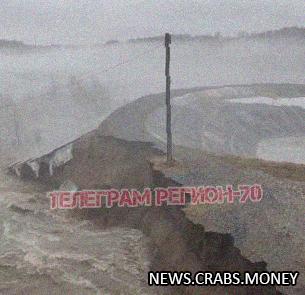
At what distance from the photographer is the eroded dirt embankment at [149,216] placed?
1828 centimetres

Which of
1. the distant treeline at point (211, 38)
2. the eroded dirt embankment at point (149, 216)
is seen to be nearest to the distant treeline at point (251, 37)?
the distant treeline at point (211, 38)

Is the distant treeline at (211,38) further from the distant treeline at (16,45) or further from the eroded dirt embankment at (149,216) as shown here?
the eroded dirt embankment at (149,216)

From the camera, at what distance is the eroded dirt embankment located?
18.3 m

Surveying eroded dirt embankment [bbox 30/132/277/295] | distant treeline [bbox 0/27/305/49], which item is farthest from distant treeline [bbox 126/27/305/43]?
eroded dirt embankment [bbox 30/132/277/295]

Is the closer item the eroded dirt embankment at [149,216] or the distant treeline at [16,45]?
the eroded dirt embankment at [149,216]

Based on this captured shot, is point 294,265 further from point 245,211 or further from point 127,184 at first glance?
point 127,184

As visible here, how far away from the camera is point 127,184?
29547 mm

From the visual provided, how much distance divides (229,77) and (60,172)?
7622 cm

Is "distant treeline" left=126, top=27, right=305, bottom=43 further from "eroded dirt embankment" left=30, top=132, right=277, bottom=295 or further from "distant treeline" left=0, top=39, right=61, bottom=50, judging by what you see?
"eroded dirt embankment" left=30, top=132, right=277, bottom=295

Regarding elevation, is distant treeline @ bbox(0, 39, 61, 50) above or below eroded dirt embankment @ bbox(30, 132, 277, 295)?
above

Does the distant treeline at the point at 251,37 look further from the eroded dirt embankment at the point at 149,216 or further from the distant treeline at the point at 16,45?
the eroded dirt embankment at the point at 149,216

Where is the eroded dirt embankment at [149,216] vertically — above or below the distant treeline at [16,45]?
below

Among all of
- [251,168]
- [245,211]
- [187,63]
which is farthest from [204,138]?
[187,63]

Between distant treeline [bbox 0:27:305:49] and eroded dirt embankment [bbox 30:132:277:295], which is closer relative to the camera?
eroded dirt embankment [bbox 30:132:277:295]
